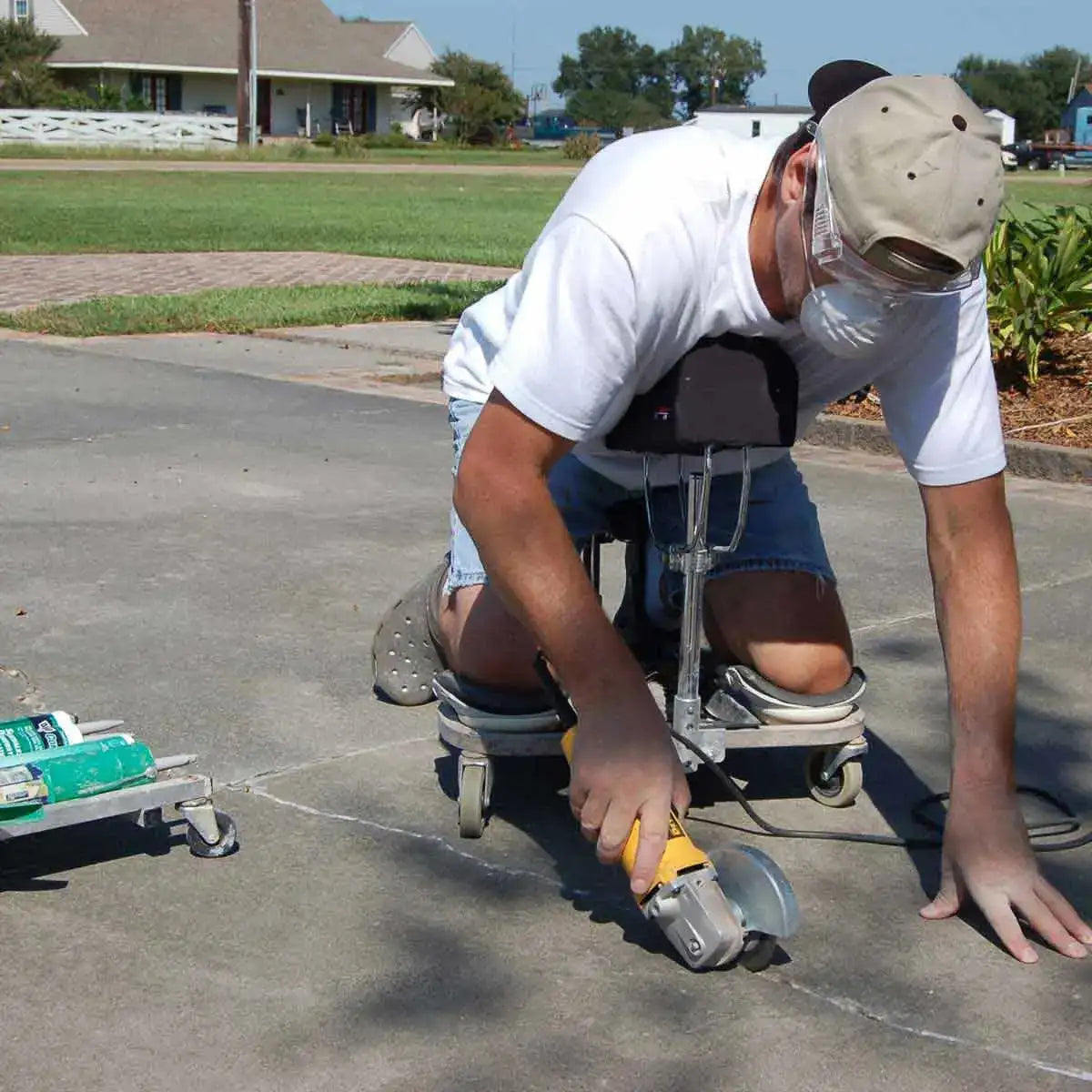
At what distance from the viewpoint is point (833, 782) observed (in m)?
3.52

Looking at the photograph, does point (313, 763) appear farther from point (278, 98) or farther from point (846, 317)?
point (278, 98)

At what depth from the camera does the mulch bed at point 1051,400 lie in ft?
24.0

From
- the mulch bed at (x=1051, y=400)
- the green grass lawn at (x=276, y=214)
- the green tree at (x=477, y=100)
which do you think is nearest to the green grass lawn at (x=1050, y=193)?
the green grass lawn at (x=276, y=214)

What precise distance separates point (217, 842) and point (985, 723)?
53.9 inches

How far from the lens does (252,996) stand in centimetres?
268

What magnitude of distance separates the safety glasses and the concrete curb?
408 centimetres

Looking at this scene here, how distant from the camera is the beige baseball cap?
245 cm

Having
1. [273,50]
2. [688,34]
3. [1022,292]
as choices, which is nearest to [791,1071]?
[1022,292]

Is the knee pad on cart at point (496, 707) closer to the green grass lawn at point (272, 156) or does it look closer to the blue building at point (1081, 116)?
the green grass lawn at point (272, 156)

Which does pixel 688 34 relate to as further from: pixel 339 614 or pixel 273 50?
pixel 339 614

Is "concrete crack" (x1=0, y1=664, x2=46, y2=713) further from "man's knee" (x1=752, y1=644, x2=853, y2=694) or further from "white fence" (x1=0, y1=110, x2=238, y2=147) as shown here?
"white fence" (x1=0, y1=110, x2=238, y2=147)

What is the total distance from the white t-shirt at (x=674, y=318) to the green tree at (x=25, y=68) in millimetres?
57364

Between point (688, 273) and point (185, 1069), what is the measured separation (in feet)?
4.60

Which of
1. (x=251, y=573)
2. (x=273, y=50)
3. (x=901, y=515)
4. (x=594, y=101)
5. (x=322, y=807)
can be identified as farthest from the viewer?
(x=594, y=101)
